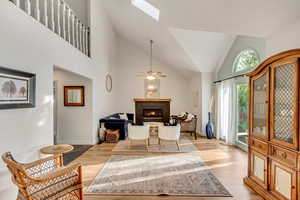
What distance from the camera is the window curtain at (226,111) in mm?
5172

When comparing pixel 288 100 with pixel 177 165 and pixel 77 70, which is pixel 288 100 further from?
pixel 77 70

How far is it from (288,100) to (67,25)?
4.32 m

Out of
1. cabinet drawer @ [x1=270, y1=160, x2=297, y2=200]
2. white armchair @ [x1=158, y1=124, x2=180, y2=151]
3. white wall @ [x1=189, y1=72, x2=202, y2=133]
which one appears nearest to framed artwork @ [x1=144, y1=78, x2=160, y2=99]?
white wall @ [x1=189, y1=72, x2=202, y2=133]

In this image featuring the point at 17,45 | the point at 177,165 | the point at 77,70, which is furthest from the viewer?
the point at 77,70

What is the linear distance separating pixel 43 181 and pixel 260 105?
3.01 m

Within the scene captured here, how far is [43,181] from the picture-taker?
1.78 m

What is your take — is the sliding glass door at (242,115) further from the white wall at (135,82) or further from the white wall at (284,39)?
the white wall at (135,82)

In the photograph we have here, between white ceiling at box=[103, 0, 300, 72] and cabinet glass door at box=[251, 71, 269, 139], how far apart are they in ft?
2.78

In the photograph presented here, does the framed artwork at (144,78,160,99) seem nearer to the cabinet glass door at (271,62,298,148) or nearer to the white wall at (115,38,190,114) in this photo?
the white wall at (115,38,190,114)

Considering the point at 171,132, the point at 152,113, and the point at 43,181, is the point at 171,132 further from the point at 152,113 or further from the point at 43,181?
the point at 152,113

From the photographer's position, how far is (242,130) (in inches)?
195

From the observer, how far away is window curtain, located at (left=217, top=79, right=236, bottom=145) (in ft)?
17.0

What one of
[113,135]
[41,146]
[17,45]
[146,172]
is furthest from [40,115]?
[113,135]

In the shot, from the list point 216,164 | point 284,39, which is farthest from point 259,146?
point 284,39
